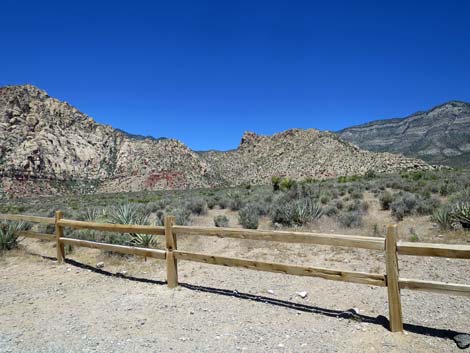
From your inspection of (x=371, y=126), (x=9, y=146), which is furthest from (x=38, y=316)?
(x=371, y=126)

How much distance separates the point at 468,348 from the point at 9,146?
64.9 metres

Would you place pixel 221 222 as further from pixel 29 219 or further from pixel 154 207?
pixel 154 207

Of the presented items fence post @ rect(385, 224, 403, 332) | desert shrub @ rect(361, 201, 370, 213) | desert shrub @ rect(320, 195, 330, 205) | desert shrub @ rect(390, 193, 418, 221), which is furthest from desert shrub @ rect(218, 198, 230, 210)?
fence post @ rect(385, 224, 403, 332)

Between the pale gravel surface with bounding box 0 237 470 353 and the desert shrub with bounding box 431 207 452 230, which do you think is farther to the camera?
the desert shrub with bounding box 431 207 452 230

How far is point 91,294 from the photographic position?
6691mm

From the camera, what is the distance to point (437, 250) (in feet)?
14.0

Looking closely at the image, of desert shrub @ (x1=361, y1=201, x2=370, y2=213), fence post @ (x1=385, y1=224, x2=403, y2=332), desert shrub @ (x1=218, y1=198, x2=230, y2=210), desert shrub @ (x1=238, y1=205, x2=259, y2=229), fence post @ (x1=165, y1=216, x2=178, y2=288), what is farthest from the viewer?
desert shrub @ (x1=218, y1=198, x2=230, y2=210)

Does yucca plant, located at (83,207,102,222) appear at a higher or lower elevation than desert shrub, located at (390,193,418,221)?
higher

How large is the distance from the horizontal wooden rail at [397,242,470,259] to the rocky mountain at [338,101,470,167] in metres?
83.7

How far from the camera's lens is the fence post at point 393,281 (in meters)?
4.48

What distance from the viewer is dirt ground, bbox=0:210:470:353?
14.8ft

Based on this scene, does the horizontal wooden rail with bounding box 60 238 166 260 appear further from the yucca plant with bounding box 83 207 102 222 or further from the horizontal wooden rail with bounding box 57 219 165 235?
the yucca plant with bounding box 83 207 102 222

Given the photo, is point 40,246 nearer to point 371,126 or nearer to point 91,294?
point 91,294

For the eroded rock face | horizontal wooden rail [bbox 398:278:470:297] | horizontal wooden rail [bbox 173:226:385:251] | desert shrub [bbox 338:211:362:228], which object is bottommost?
desert shrub [bbox 338:211:362:228]
